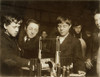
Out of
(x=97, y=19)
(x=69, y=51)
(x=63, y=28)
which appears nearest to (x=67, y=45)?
(x=69, y=51)

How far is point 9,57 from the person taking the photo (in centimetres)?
194

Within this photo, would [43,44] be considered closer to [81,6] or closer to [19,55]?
[19,55]

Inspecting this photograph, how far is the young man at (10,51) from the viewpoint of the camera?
1.94 meters

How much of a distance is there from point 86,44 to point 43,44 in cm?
42

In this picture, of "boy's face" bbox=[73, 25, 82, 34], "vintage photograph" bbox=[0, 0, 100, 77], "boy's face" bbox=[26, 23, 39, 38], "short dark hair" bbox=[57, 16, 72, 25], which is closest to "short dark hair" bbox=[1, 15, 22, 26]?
"vintage photograph" bbox=[0, 0, 100, 77]

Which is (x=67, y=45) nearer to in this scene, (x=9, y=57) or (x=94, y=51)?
(x=94, y=51)

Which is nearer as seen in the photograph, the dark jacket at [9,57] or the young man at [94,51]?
the dark jacket at [9,57]

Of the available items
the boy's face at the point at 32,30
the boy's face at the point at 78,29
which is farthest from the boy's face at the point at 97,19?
the boy's face at the point at 32,30

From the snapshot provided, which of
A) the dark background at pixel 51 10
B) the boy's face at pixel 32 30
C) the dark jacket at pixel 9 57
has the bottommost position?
the dark jacket at pixel 9 57

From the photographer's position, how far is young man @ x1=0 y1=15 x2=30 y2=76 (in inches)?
76.2

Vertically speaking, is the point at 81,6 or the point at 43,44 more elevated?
the point at 81,6

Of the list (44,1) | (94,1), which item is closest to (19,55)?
(44,1)

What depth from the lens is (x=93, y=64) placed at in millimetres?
2045

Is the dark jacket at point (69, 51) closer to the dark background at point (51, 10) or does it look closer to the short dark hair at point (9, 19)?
the dark background at point (51, 10)
